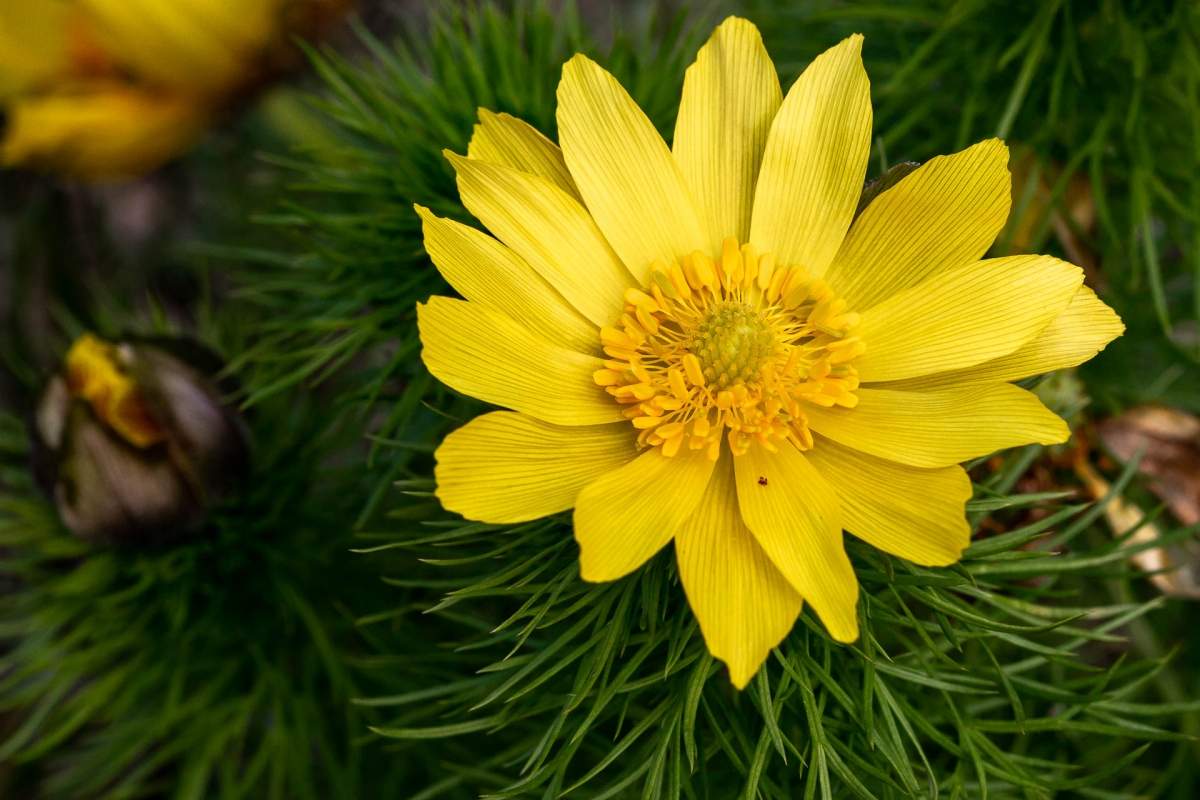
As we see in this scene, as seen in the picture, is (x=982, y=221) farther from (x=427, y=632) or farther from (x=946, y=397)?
(x=427, y=632)

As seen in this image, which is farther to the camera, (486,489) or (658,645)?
(658,645)

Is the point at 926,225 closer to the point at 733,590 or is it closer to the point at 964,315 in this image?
the point at 964,315

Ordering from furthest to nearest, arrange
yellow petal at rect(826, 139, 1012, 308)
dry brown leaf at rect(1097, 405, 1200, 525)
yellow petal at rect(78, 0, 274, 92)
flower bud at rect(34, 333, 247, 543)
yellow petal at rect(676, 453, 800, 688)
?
yellow petal at rect(78, 0, 274, 92) < dry brown leaf at rect(1097, 405, 1200, 525) < flower bud at rect(34, 333, 247, 543) < yellow petal at rect(826, 139, 1012, 308) < yellow petal at rect(676, 453, 800, 688)

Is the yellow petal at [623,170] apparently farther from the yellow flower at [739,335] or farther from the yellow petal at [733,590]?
the yellow petal at [733,590]

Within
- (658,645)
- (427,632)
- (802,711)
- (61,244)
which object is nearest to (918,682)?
(802,711)

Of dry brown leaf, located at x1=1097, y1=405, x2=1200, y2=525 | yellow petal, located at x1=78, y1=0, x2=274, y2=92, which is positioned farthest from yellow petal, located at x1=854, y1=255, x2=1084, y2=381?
yellow petal, located at x1=78, y1=0, x2=274, y2=92

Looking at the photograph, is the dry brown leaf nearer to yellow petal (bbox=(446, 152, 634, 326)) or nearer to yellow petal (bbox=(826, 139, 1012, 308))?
yellow petal (bbox=(826, 139, 1012, 308))

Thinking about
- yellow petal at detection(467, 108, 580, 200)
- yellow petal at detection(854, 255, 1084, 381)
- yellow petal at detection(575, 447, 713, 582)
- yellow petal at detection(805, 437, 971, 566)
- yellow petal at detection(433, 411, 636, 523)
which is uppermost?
yellow petal at detection(467, 108, 580, 200)
